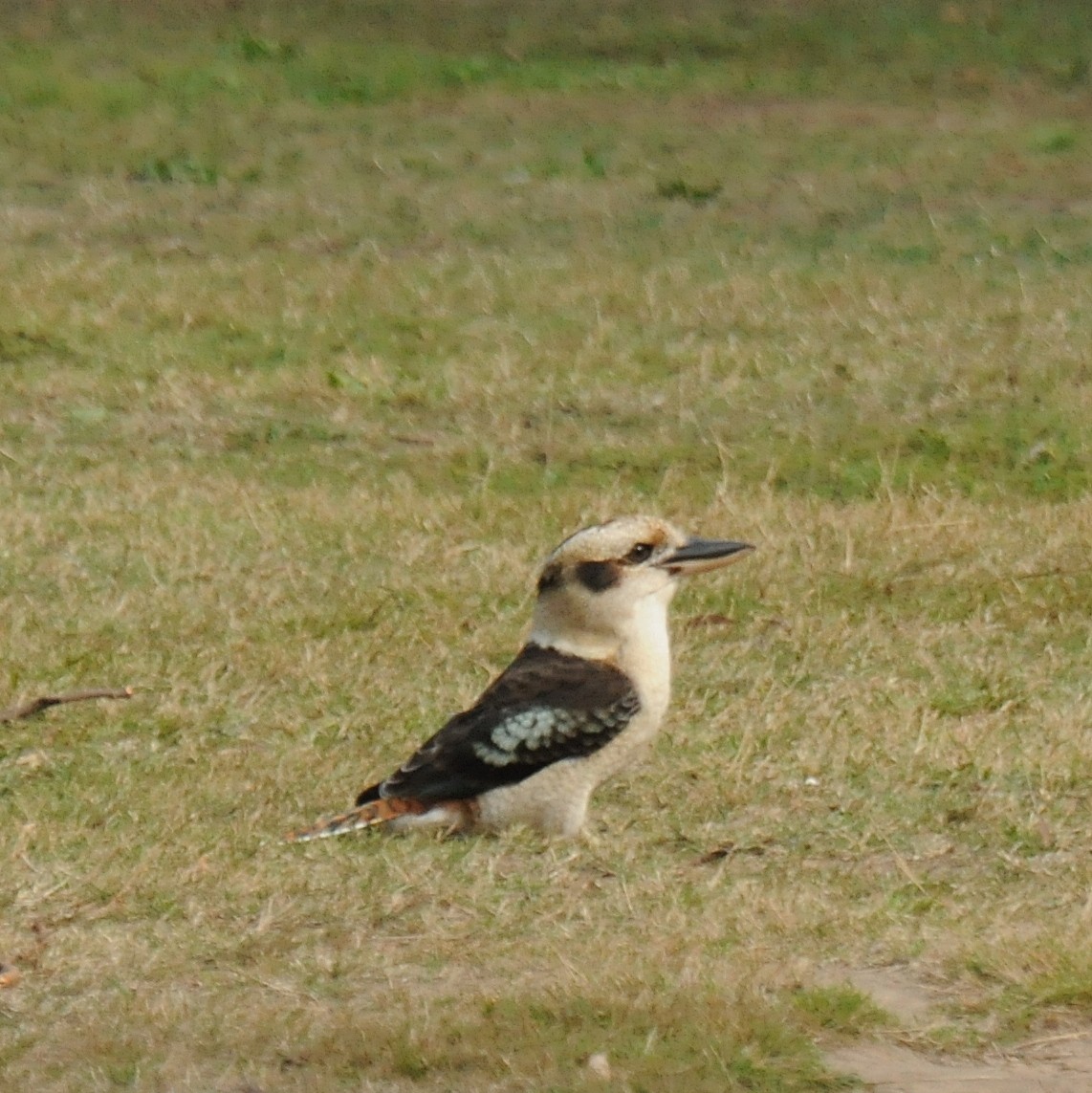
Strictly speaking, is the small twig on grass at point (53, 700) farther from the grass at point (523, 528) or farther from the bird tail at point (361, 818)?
the bird tail at point (361, 818)

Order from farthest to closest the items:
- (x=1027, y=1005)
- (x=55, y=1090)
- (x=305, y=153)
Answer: (x=305, y=153) < (x=1027, y=1005) < (x=55, y=1090)

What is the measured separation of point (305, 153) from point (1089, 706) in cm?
1066

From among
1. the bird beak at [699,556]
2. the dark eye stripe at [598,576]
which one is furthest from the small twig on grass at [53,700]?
the bird beak at [699,556]

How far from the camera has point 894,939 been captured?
17.2 feet

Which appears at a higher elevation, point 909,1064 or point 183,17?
point 183,17

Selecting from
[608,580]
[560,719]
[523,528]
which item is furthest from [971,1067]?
[523,528]

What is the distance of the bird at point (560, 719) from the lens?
6051 mm

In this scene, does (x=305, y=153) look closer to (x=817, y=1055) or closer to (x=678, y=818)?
(x=678, y=818)

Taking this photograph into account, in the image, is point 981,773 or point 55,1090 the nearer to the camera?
point 55,1090

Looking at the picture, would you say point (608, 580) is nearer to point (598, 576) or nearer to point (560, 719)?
point (598, 576)

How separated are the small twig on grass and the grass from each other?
0.15ft

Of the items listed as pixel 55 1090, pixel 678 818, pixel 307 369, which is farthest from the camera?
pixel 307 369

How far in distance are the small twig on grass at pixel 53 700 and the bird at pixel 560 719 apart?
1.33 m

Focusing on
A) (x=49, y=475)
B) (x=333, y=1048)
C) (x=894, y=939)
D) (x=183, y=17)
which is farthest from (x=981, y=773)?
(x=183, y=17)
